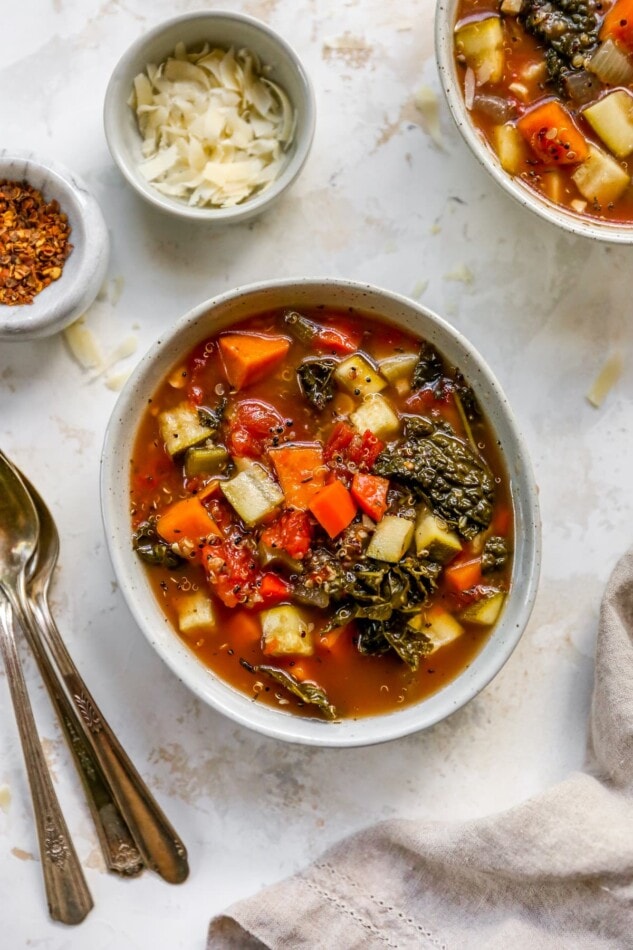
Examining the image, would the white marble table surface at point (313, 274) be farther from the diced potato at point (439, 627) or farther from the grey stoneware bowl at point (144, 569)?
the diced potato at point (439, 627)

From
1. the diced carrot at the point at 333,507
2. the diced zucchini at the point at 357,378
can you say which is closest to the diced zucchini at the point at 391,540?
the diced carrot at the point at 333,507

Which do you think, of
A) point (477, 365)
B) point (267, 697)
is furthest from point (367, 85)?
point (267, 697)

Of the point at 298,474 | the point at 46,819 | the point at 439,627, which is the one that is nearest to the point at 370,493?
the point at 298,474

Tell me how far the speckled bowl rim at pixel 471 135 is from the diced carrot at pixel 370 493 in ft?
3.69

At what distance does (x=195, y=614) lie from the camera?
133 inches

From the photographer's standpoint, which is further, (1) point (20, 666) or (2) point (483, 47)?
(1) point (20, 666)

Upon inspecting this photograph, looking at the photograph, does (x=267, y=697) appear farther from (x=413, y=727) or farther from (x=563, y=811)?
(x=563, y=811)

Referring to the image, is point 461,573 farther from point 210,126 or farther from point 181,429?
point 210,126

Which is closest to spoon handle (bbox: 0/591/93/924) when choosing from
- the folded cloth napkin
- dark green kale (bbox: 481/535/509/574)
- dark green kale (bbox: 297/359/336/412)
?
the folded cloth napkin

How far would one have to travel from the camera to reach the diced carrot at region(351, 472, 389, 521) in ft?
10.7

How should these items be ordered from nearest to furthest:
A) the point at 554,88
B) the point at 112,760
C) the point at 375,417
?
the point at 375,417, the point at 554,88, the point at 112,760

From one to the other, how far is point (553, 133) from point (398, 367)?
1.03 meters

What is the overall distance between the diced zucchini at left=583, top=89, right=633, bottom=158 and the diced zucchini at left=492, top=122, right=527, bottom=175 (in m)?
0.26

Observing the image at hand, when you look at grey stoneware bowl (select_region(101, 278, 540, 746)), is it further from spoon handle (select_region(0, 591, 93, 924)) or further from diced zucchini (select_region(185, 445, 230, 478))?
spoon handle (select_region(0, 591, 93, 924))
